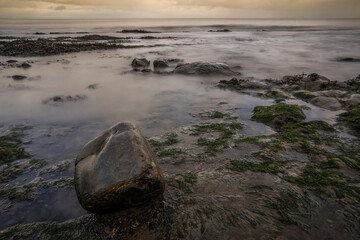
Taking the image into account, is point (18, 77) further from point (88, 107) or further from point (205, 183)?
point (205, 183)

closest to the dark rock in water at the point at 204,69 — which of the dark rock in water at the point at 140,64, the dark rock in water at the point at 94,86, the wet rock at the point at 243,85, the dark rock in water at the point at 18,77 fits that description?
the wet rock at the point at 243,85

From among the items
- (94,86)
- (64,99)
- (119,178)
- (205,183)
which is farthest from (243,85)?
(119,178)

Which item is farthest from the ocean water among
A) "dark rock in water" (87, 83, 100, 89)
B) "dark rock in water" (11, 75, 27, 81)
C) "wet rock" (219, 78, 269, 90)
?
"wet rock" (219, 78, 269, 90)

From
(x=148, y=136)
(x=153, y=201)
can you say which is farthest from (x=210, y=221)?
(x=148, y=136)

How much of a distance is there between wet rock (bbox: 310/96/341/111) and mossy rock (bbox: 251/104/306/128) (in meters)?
1.27

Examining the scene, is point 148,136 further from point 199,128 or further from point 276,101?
point 276,101

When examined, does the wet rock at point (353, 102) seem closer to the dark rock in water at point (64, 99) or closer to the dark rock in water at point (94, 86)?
the dark rock in water at point (64, 99)

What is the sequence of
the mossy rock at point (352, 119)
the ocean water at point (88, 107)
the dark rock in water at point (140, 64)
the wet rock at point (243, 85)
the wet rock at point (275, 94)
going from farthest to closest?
1. the dark rock in water at point (140, 64)
2. the wet rock at point (243, 85)
3. the wet rock at point (275, 94)
4. the mossy rock at point (352, 119)
5. the ocean water at point (88, 107)

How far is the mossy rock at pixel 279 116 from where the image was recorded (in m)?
5.41

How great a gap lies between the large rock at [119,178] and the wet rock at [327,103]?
573cm

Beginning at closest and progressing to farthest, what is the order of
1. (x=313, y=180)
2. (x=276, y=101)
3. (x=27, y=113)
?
1. (x=313, y=180)
2. (x=27, y=113)
3. (x=276, y=101)

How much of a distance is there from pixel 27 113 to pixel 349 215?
7249mm

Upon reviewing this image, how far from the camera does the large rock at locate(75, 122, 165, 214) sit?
2.62 m

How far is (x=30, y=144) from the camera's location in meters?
4.54
